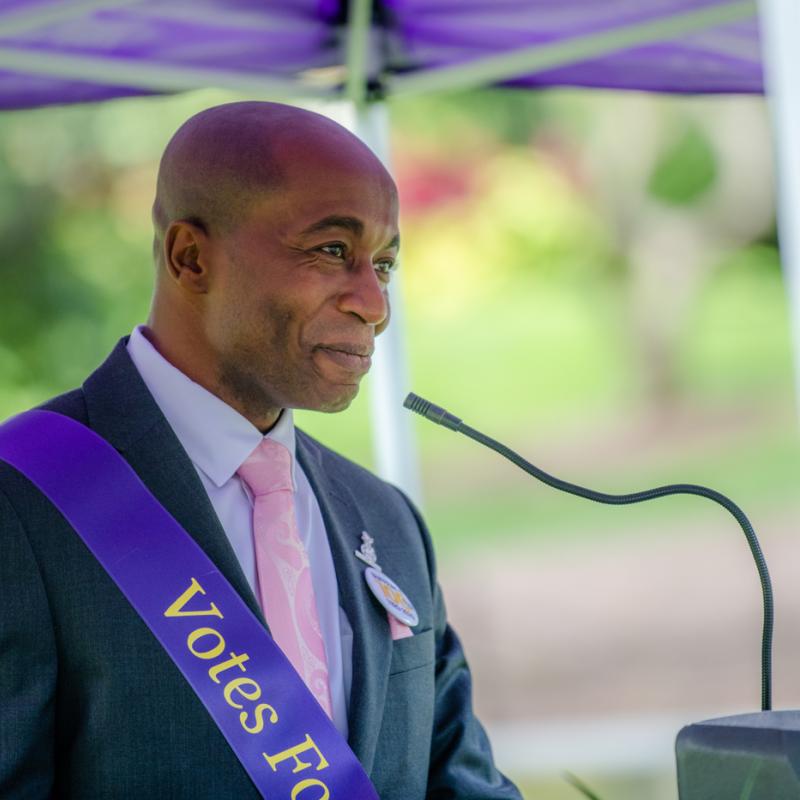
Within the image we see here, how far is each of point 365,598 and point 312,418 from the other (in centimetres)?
1268

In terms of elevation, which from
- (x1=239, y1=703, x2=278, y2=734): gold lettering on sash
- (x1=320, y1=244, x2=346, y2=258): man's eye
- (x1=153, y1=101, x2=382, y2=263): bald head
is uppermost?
(x1=153, y1=101, x2=382, y2=263): bald head

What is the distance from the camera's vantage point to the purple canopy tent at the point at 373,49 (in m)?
2.56

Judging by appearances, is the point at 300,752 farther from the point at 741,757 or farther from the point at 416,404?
the point at 741,757

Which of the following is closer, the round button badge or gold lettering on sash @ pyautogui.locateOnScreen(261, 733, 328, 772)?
gold lettering on sash @ pyautogui.locateOnScreen(261, 733, 328, 772)

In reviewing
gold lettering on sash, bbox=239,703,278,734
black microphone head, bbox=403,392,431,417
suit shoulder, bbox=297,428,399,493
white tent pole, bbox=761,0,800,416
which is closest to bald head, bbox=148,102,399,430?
black microphone head, bbox=403,392,431,417

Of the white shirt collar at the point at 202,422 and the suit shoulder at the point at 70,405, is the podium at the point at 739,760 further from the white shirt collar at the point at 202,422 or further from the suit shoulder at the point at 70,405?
the suit shoulder at the point at 70,405

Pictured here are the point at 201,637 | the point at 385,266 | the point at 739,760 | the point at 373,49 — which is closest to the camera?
the point at 739,760

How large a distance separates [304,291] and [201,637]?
0.39 meters

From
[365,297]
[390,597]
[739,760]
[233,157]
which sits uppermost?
[233,157]

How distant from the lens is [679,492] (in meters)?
1.51

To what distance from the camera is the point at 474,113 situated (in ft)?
52.9

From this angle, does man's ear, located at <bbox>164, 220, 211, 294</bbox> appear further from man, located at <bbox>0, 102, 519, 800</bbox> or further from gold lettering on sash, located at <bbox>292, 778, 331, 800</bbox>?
gold lettering on sash, located at <bbox>292, 778, 331, 800</bbox>

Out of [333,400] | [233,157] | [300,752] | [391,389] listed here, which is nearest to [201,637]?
Result: [300,752]

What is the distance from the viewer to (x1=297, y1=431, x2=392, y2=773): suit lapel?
1.67m
